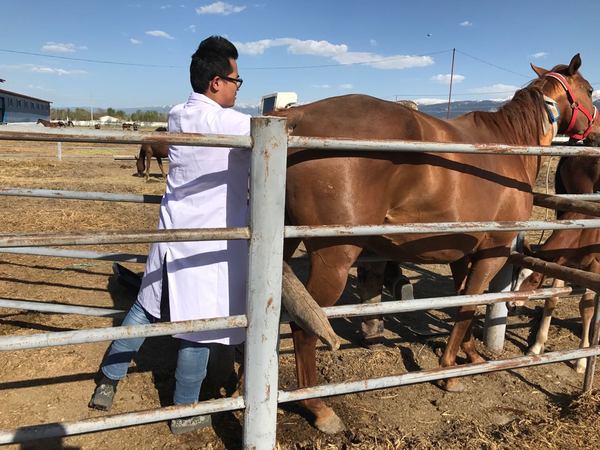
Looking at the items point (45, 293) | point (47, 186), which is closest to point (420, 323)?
point (45, 293)

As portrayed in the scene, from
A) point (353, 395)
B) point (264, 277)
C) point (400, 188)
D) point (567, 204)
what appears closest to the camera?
point (264, 277)

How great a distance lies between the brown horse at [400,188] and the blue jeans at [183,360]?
1.84 feet

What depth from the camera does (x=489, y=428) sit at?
2.49m

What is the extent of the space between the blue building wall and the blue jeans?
55.1m

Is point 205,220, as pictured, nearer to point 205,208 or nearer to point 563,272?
point 205,208

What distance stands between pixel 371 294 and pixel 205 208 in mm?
2042

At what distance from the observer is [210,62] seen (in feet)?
6.98

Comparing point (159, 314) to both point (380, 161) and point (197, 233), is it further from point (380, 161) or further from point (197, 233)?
point (380, 161)

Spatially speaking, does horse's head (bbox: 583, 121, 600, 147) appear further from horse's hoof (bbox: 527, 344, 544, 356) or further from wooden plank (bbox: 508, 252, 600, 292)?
horse's hoof (bbox: 527, 344, 544, 356)

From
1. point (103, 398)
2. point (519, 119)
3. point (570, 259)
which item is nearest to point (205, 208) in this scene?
point (103, 398)

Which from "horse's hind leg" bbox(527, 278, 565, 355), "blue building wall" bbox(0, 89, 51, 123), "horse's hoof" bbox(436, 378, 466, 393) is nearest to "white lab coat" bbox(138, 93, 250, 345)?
"horse's hoof" bbox(436, 378, 466, 393)

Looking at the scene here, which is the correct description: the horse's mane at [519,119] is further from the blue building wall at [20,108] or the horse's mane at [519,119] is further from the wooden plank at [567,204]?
the blue building wall at [20,108]

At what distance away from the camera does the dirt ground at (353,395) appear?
2.28m

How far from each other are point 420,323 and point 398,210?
7.09ft
